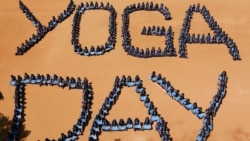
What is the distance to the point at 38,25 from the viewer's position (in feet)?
109

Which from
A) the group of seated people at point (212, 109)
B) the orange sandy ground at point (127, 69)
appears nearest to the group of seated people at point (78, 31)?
the orange sandy ground at point (127, 69)

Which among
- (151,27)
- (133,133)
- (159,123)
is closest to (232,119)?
(159,123)

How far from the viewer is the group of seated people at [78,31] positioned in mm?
30500

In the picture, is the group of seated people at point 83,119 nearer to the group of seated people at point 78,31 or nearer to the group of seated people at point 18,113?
the group of seated people at point 18,113

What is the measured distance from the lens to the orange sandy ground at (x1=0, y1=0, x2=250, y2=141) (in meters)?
25.1

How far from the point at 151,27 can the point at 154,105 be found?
8.85 meters

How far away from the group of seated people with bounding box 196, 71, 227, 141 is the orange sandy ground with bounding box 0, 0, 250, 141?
0.38 metres

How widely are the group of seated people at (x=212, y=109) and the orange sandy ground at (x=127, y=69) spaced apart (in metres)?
0.38

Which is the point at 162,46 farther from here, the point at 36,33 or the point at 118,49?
the point at 36,33

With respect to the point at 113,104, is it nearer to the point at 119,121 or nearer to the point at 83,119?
the point at 119,121

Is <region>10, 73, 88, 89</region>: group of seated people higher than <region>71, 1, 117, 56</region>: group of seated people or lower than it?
lower

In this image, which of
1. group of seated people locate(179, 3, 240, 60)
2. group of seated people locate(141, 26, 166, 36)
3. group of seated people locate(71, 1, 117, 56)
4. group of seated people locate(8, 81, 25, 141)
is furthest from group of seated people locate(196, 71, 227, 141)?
group of seated people locate(8, 81, 25, 141)

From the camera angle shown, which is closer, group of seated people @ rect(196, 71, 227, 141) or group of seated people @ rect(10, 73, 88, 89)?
group of seated people @ rect(196, 71, 227, 141)

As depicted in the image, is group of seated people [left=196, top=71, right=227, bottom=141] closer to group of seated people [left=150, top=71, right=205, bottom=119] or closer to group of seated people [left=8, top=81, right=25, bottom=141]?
group of seated people [left=150, top=71, right=205, bottom=119]
